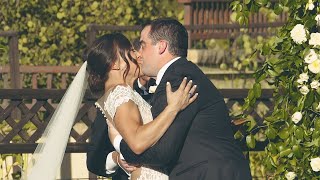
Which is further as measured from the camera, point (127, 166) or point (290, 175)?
point (290, 175)

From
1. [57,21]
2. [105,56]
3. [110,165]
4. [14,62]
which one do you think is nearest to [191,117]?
[105,56]

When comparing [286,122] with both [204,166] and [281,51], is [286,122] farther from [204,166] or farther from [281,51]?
[204,166]

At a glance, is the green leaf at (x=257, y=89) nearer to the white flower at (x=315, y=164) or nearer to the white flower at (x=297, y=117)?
the white flower at (x=297, y=117)

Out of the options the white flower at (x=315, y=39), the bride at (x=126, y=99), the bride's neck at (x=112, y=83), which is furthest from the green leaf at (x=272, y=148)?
the bride's neck at (x=112, y=83)

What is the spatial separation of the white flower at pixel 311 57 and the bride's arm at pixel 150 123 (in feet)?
4.18

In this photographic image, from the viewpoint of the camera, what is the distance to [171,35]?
560 centimetres

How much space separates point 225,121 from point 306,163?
1294mm

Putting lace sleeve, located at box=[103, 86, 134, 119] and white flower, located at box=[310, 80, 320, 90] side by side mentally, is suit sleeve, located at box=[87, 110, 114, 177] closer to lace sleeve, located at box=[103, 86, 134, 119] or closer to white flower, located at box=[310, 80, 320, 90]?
lace sleeve, located at box=[103, 86, 134, 119]

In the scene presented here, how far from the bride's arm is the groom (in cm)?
7

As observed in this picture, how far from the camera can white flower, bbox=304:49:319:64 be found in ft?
21.5

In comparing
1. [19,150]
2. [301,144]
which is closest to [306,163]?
[301,144]

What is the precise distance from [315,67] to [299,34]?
0.22 meters

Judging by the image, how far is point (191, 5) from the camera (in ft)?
46.6

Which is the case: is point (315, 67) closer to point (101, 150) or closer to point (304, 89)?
point (304, 89)
